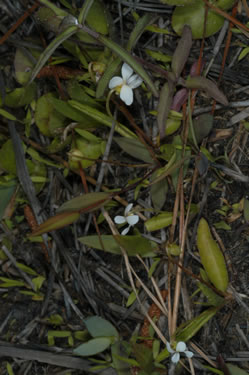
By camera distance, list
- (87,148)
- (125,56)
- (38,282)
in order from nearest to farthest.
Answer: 1. (125,56)
2. (87,148)
3. (38,282)

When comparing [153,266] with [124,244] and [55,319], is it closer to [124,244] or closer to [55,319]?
[124,244]

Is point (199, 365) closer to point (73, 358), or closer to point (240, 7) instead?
point (73, 358)

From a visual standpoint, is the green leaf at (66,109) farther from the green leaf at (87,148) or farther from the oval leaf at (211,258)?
the oval leaf at (211,258)

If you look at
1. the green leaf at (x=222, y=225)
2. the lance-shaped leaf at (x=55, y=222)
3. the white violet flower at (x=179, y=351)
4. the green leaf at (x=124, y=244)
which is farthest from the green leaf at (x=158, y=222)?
the white violet flower at (x=179, y=351)

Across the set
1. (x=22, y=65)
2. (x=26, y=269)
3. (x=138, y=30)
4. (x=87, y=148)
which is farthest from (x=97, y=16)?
(x=26, y=269)

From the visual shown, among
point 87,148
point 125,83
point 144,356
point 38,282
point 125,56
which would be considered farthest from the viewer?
point 38,282

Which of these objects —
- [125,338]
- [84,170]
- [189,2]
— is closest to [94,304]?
[125,338]

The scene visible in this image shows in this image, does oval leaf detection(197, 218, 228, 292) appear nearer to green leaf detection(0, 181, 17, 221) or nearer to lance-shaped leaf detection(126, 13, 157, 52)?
lance-shaped leaf detection(126, 13, 157, 52)
